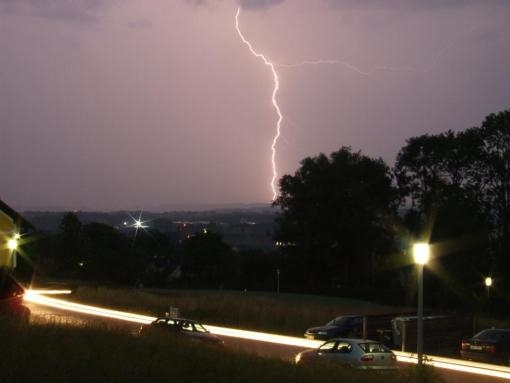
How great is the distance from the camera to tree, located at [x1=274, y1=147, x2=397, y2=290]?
8581 cm

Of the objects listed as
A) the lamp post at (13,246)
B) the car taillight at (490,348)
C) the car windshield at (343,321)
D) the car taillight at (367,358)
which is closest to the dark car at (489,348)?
the car taillight at (490,348)

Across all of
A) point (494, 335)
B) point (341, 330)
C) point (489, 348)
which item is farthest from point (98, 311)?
point (489, 348)

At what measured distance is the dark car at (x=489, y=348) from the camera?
26.7 metres

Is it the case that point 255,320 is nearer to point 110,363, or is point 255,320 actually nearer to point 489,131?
point 110,363

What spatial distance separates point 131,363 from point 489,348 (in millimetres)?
16310

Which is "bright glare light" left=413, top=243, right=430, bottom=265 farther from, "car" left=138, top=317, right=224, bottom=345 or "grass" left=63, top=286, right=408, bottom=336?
"grass" left=63, top=286, right=408, bottom=336

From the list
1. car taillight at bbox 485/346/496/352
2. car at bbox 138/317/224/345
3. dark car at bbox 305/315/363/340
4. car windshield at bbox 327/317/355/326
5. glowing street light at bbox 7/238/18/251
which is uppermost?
car windshield at bbox 327/317/355/326

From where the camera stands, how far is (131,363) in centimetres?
1402

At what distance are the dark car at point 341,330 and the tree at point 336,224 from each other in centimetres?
5090

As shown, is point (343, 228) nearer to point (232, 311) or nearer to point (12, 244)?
point (232, 311)

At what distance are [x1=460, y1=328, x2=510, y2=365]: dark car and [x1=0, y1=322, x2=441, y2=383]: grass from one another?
33.9 ft

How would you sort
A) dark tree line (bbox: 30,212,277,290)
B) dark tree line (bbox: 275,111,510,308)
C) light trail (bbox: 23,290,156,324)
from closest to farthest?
light trail (bbox: 23,290,156,324)
dark tree line (bbox: 275,111,510,308)
dark tree line (bbox: 30,212,277,290)

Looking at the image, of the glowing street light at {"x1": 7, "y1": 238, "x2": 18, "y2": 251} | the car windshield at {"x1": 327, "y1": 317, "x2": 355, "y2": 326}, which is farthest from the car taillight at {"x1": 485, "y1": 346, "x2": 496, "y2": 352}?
the glowing street light at {"x1": 7, "y1": 238, "x2": 18, "y2": 251}

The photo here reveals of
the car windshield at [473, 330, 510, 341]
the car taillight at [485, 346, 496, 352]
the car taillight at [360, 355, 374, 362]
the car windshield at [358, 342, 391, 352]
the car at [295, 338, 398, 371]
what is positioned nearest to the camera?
the car at [295, 338, 398, 371]
